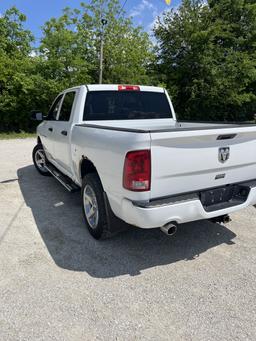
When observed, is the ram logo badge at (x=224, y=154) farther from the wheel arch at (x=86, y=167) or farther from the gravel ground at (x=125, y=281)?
the wheel arch at (x=86, y=167)

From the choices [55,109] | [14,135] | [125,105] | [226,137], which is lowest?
[14,135]

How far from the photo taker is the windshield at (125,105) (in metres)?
4.17

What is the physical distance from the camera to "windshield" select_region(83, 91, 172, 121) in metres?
4.17

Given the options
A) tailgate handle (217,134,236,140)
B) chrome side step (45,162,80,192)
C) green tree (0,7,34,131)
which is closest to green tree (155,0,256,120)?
green tree (0,7,34,131)

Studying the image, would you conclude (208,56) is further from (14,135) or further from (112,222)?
(112,222)

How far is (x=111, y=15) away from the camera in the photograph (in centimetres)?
1872

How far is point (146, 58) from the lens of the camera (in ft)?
58.7

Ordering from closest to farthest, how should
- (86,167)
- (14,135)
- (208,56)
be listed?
(86,167), (14,135), (208,56)

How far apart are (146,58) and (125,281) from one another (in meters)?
17.2

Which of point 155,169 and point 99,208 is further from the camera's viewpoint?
point 99,208

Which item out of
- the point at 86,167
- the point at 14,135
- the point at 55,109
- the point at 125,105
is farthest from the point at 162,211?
the point at 14,135

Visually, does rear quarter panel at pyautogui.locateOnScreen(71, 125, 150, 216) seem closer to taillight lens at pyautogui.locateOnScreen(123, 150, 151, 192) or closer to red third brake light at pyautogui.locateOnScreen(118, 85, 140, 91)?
taillight lens at pyautogui.locateOnScreen(123, 150, 151, 192)

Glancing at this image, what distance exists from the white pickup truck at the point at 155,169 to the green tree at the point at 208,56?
14517 millimetres

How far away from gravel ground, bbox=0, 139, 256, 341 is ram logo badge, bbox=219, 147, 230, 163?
1.11 metres
